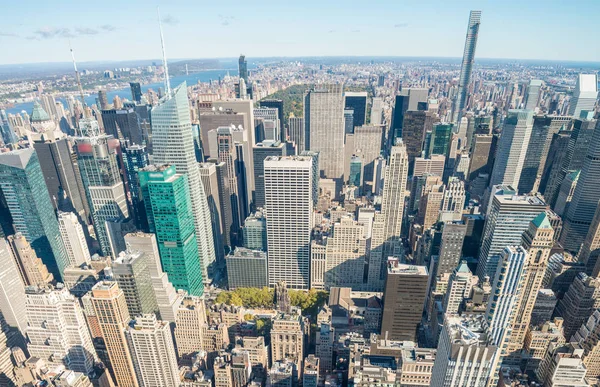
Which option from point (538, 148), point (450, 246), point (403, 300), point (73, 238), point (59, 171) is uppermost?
point (538, 148)

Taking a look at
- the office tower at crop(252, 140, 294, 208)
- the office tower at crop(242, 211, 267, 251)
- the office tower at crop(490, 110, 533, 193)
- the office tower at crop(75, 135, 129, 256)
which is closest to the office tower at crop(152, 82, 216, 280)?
the office tower at crop(75, 135, 129, 256)

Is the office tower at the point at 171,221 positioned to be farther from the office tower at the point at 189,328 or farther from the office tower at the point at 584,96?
the office tower at the point at 584,96

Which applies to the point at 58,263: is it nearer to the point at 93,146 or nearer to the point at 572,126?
the point at 93,146

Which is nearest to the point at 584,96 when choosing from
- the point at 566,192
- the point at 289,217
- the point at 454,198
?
the point at 566,192

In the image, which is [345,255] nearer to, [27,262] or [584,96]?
[27,262]

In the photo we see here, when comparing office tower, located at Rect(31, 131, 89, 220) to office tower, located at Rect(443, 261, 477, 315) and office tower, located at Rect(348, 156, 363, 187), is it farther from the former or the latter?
office tower, located at Rect(443, 261, 477, 315)

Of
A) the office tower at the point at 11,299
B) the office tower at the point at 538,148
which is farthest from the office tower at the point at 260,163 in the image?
the office tower at the point at 538,148
